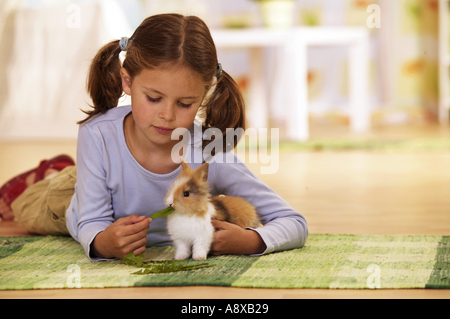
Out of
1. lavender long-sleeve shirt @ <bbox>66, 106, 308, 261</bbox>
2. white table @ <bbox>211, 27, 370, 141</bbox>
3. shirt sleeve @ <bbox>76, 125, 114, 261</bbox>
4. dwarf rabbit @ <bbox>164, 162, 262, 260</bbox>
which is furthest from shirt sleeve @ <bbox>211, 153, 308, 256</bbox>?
white table @ <bbox>211, 27, 370, 141</bbox>

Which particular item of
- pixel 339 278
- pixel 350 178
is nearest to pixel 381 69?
pixel 350 178

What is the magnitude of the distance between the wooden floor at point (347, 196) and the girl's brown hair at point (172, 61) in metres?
0.31

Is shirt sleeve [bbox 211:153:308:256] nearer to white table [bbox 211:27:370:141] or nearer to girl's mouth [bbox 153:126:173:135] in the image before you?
girl's mouth [bbox 153:126:173:135]

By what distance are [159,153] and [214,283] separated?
35 cm

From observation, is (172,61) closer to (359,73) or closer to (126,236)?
(126,236)

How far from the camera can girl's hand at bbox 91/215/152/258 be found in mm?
882

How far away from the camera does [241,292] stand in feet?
2.52

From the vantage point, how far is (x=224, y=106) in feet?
3.40

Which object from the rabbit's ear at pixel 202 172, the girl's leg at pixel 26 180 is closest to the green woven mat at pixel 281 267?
the rabbit's ear at pixel 202 172

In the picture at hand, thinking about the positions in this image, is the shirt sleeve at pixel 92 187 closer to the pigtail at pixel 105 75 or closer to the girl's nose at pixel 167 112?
the pigtail at pixel 105 75

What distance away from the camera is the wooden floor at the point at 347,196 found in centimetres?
77

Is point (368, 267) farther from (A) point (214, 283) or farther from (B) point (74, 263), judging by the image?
(B) point (74, 263)

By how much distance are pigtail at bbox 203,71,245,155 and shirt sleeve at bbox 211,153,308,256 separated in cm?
6

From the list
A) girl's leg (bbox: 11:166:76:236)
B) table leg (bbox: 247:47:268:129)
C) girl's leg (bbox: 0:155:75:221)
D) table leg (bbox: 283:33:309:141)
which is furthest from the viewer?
table leg (bbox: 247:47:268:129)
